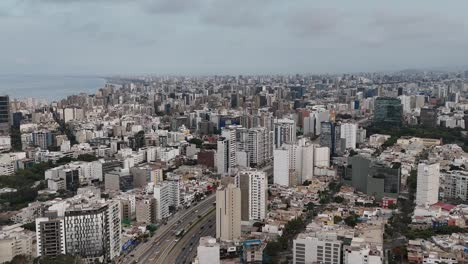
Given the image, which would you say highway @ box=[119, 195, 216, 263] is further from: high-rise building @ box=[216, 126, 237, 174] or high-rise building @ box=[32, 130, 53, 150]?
high-rise building @ box=[32, 130, 53, 150]

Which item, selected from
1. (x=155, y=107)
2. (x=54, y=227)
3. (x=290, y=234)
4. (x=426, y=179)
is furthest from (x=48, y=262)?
(x=155, y=107)

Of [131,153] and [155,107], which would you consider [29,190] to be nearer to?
[131,153]

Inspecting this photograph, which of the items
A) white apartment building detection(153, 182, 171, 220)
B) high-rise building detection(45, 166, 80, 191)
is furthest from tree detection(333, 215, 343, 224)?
high-rise building detection(45, 166, 80, 191)

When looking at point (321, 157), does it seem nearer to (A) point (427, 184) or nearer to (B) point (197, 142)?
(A) point (427, 184)

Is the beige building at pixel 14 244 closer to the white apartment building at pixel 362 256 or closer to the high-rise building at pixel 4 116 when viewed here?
the white apartment building at pixel 362 256

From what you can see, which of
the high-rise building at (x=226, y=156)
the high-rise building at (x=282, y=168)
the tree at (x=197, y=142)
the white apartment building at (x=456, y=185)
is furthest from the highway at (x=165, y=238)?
the tree at (x=197, y=142)

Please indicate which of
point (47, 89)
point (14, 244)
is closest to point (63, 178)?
point (14, 244)
